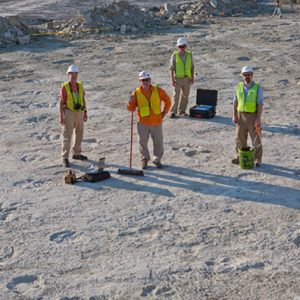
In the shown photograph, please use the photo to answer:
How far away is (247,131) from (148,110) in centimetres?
177

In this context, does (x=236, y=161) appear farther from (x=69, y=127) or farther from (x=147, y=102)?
(x=69, y=127)

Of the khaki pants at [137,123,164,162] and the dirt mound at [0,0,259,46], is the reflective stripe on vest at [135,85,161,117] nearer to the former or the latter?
the khaki pants at [137,123,164,162]

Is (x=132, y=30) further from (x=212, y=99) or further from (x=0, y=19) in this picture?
(x=212, y=99)

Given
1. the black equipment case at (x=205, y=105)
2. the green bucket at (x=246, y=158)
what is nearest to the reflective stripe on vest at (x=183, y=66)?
the black equipment case at (x=205, y=105)

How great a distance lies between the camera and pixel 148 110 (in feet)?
37.6

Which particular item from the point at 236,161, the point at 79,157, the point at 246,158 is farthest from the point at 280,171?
the point at 79,157

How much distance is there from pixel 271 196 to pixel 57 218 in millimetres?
3342

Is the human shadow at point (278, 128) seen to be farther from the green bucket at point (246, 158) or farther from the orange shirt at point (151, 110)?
the orange shirt at point (151, 110)

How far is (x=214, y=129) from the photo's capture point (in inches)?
554

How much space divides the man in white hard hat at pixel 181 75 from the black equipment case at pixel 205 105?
0.34m

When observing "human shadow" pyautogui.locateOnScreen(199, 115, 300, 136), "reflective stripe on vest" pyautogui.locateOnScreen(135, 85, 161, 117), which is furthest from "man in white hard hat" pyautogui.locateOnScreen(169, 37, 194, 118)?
"reflective stripe on vest" pyautogui.locateOnScreen(135, 85, 161, 117)

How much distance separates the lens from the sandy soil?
26.8 feet

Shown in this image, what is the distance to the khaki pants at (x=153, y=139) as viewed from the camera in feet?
38.2

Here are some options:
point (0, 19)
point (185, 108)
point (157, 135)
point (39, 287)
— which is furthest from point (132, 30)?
point (39, 287)
